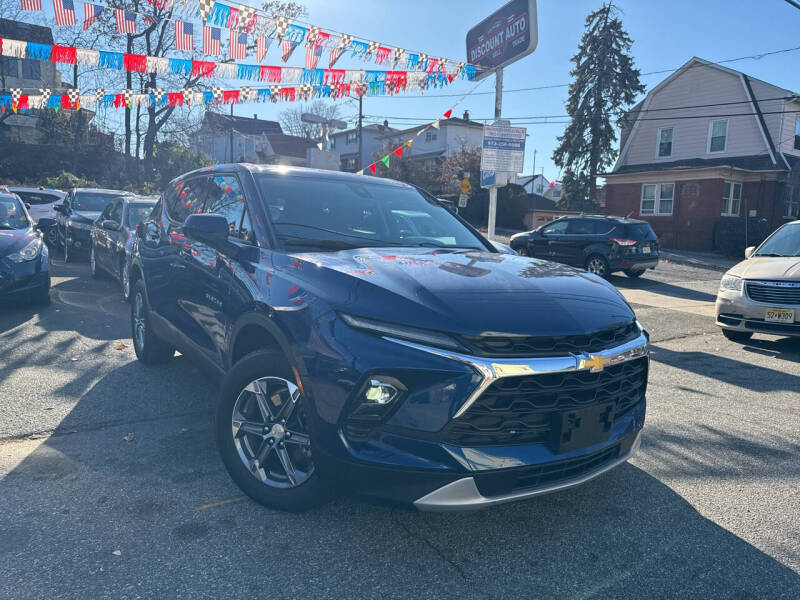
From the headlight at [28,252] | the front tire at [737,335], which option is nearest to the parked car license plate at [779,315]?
the front tire at [737,335]

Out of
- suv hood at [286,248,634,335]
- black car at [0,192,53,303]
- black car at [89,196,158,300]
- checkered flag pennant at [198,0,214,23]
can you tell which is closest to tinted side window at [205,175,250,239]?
suv hood at [286,248,634,335]

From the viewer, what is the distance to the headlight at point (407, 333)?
91.4 inches

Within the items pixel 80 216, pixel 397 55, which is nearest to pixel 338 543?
pixel 397 55

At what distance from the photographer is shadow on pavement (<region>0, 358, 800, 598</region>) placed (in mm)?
2330

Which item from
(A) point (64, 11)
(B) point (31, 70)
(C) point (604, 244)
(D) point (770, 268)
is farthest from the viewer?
(B) point (31, 70)

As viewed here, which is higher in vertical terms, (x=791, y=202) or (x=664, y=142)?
(x=664, y=142)

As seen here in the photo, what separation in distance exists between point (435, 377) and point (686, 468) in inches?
86.6

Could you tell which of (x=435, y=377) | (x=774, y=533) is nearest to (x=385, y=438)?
(x=435, y=377)

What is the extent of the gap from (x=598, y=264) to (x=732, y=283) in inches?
299

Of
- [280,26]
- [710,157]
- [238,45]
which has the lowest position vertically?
[238,45]

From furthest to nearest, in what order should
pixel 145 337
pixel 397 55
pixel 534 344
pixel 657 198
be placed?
1. pixel 657 198
2. pixel 397 55
3. pixel 145 337
4. pixel 534 344

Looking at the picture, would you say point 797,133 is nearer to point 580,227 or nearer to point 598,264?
point 580,227

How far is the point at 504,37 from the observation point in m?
10.4

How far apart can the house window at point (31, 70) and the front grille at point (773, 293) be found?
47.4 m
